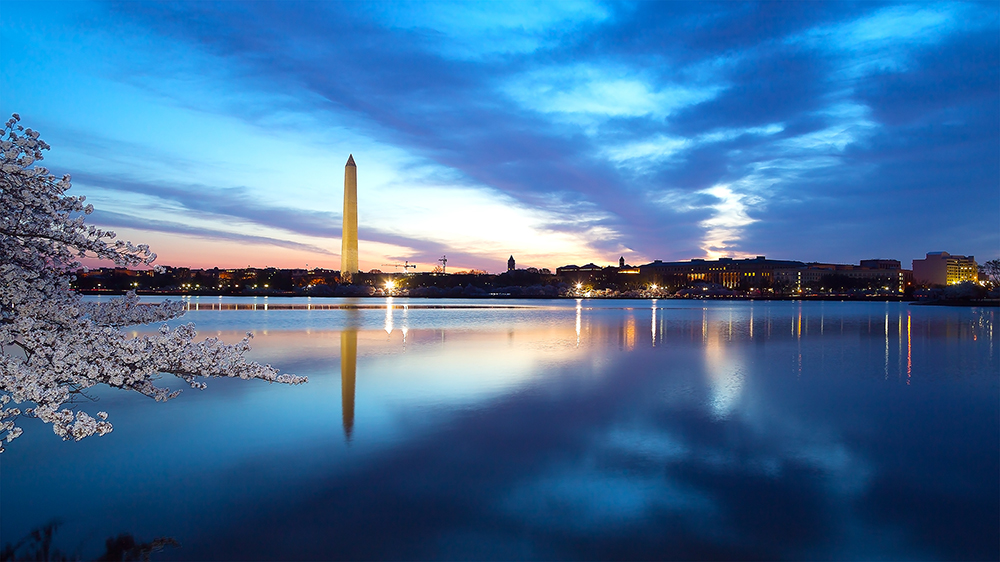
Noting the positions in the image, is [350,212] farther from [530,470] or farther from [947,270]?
[947,270]

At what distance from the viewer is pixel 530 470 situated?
7.57 meters

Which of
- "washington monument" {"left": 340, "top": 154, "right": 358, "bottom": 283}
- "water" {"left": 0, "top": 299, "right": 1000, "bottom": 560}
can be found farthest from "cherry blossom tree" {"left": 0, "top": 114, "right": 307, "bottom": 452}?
"washington monument" {"left": 340, "top": 154, "right": 358, "bottom": 283}

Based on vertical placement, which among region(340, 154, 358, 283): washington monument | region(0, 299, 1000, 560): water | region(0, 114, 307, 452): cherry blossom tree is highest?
region(340, 154, 358, 283): washington monument

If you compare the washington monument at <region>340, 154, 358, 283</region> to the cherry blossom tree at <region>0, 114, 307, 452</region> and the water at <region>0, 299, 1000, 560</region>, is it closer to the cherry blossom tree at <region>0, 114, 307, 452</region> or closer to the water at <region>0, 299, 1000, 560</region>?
the water at <region>0, 299, 1000, 560</region>

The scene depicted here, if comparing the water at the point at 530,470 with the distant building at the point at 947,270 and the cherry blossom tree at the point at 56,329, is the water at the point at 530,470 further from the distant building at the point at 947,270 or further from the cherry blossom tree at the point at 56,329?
the distant building at the point at 947,270

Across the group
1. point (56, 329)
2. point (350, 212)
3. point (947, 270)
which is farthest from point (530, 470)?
point (947, 270)

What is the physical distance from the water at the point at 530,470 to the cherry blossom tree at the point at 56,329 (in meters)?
1.45

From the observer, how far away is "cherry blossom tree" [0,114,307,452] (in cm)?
508

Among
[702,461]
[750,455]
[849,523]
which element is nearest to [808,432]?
[750,455]

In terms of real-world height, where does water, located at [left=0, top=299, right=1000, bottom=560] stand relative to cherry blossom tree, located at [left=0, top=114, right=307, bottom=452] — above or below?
below

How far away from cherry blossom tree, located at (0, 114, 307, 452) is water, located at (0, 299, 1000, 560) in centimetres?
145

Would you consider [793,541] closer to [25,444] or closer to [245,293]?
[25,444]

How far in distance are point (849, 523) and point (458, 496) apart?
383 centimetres

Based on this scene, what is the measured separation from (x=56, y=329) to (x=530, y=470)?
5061 millimetres
